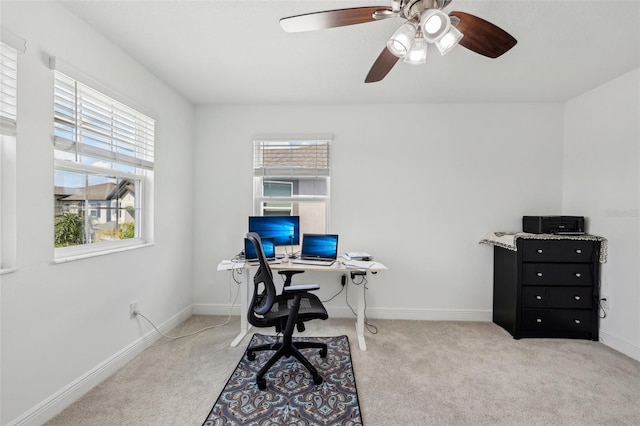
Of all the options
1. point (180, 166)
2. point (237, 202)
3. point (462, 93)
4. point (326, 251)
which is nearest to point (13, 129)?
point (180, 166)

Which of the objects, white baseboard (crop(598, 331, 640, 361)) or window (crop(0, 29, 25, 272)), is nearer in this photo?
window (crop(0, 29, 25, 272))

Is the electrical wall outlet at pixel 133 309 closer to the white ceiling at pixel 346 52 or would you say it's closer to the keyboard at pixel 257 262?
the keyboard at pixel 257 262

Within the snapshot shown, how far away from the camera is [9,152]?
4.46 ft

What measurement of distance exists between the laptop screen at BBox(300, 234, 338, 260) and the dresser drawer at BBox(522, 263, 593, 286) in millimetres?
1858

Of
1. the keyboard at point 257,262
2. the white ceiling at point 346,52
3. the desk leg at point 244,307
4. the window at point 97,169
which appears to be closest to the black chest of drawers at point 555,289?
the white ceiling at point 346,52

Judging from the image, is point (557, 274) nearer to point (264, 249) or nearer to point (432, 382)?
point (432, 382)

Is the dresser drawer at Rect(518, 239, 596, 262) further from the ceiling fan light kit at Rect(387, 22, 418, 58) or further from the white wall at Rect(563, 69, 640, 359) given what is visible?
the ceiling fan light kit at Rect(387, 22, 418, 58)

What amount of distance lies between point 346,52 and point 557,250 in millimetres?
2676

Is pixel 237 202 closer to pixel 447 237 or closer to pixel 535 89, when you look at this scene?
pixel 447 237

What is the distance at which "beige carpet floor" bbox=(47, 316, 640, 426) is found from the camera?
1.58m

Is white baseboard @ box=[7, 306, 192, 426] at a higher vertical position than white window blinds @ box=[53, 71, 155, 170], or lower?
lower

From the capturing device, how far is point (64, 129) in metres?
1.62

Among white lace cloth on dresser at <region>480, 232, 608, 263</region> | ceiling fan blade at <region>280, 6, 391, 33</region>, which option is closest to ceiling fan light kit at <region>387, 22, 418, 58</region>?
ceiling fan blade at <region>280, 6, 391, 33</region>

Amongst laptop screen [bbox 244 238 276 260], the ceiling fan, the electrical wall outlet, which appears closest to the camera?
the ceiling fan
